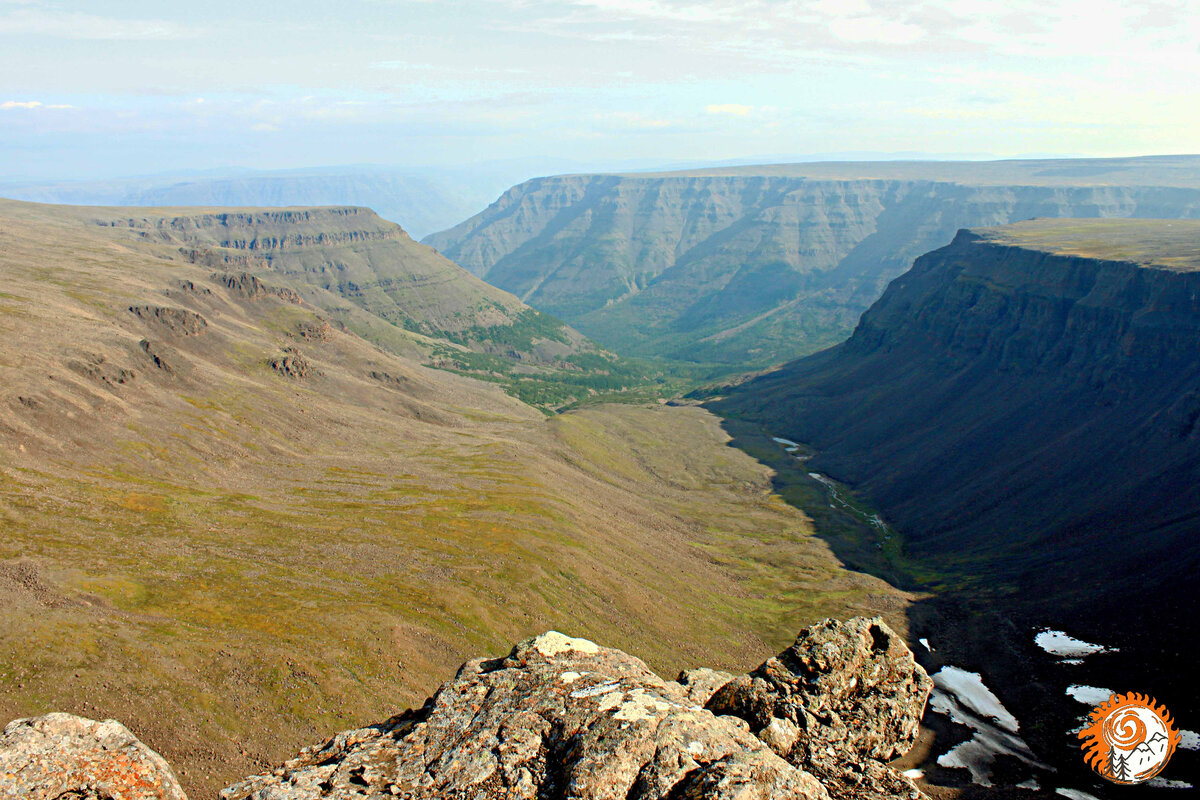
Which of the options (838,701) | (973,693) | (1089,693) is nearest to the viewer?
(838,701)

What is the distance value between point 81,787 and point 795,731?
111ft

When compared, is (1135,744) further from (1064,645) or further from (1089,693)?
(1064,645)

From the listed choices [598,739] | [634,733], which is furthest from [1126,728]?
[598,739]

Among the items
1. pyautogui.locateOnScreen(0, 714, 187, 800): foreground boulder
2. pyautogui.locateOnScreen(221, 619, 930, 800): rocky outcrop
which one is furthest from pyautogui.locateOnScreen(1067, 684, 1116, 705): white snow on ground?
pyautogui.locateOnScreen(0, 714, 187, 800): foreground boulder

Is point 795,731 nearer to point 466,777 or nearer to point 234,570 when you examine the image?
point 466,777

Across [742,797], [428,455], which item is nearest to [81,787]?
[742,797]

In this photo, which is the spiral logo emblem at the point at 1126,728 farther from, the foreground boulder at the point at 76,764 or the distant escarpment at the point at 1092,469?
the foreground boulder at the point at 76,764

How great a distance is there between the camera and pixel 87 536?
89.5 m

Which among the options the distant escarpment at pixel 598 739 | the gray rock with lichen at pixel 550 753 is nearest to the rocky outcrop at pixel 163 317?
the distant escarpment at pixel 598 739

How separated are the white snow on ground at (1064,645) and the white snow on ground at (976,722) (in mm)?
10945

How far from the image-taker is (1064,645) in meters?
97.2

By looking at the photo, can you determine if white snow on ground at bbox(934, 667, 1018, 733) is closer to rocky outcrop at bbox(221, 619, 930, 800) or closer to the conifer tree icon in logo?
the conifer tree icon in logo

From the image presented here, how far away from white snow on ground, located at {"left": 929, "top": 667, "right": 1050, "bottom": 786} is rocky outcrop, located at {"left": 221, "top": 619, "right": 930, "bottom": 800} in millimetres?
36769

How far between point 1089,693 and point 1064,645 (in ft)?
41.4
